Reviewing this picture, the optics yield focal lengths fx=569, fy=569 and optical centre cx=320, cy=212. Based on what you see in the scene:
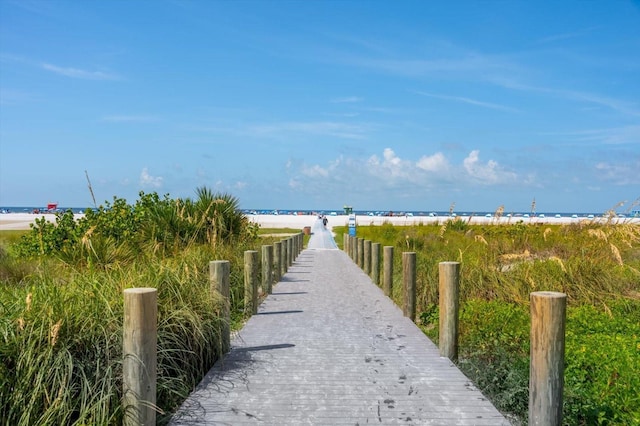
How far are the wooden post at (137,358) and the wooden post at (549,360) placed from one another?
9.75 ft

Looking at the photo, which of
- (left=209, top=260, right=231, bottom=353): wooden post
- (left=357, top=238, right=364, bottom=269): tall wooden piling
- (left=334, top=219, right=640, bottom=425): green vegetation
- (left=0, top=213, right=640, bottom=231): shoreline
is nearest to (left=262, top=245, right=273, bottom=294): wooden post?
(left=334, top=219, right=640, bottom=425): green vegetation

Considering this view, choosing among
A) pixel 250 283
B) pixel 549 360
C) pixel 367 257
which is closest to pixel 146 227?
pixel 250 283

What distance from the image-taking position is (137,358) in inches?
166

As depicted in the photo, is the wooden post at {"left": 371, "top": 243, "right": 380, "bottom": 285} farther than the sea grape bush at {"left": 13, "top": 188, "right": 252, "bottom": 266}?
Yes

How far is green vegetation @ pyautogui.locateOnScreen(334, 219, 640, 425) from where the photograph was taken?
567cm

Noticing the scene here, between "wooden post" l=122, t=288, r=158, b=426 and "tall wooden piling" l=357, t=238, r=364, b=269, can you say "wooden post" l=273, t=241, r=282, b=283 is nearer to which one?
"tall wooden piling" l=357, t=238, r=364, b=269

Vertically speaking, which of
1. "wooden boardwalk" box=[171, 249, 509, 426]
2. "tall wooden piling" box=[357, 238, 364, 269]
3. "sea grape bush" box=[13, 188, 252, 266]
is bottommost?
"wooden boardwalk" box=[171, 249, 509, 426]

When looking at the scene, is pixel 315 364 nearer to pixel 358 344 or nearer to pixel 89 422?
pixel 358 344

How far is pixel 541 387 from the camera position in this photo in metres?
4.40

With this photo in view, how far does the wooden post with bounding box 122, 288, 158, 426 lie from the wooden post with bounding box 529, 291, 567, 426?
2.97 meters

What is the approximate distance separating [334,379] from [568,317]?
4.90m

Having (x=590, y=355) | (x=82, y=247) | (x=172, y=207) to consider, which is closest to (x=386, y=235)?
(x=172, y=207)

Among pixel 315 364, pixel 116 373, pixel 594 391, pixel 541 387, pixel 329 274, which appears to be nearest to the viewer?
pixel 541 387

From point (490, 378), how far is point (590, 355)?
1259mm
